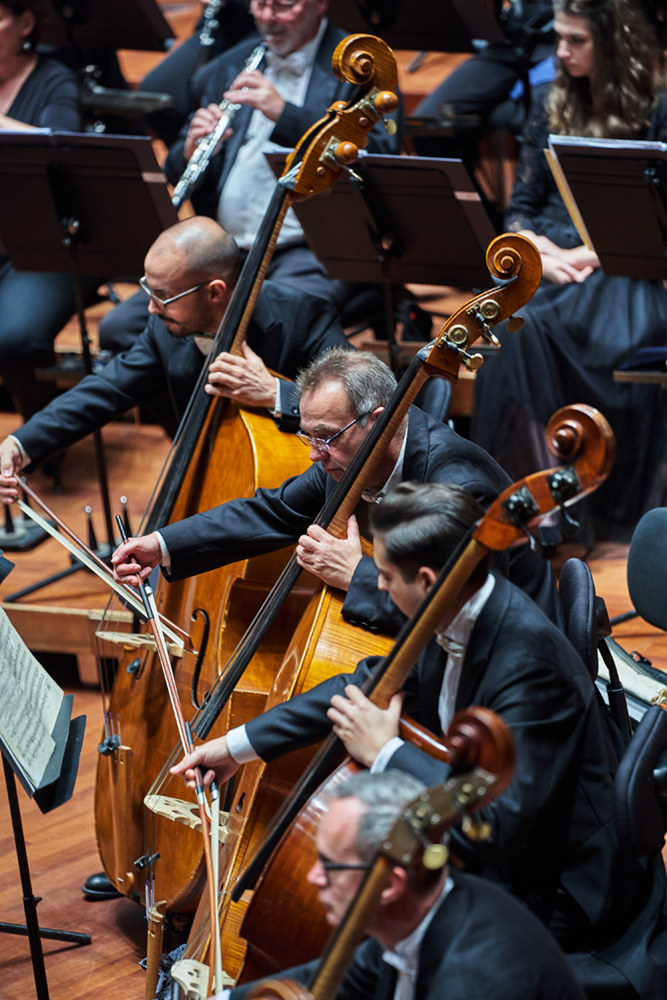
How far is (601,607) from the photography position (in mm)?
2145

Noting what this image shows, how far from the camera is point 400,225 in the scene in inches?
131

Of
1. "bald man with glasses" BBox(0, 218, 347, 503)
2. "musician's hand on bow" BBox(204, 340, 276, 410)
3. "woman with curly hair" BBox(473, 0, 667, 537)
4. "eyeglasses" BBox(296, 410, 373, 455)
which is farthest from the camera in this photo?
"woman with curly hair" BBox(473, 0, 667, 537)

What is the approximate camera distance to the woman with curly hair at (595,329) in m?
3.70

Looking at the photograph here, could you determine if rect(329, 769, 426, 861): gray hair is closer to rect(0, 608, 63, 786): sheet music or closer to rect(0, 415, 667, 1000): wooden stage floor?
rect(0, 608, 63, 786): sheet music

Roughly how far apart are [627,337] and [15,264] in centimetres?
192

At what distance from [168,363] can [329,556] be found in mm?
1151

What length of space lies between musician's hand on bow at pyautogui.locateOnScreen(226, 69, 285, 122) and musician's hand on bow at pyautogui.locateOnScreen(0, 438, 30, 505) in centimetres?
122

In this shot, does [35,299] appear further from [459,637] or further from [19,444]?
[459,637]

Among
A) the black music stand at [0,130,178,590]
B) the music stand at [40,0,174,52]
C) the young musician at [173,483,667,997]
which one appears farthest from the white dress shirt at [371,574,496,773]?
the music stand at [40,0,174,52]

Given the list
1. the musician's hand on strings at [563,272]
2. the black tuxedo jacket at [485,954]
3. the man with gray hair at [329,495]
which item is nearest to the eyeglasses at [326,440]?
the man with gray hair at [329,495]

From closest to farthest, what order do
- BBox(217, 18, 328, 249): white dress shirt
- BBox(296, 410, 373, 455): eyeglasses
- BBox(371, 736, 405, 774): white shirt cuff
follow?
1. BBox(371, 736, 405, 774): white shirt cuff
2. BBox(296, 410, 373, 455): eyeglasses
3. BBox(217, 18, 328, 249): white dress shirt

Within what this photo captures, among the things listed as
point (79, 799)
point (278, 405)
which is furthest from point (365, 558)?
point (79, 799)

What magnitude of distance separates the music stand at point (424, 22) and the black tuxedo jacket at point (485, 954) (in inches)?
136

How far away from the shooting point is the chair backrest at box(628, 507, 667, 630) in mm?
2322
